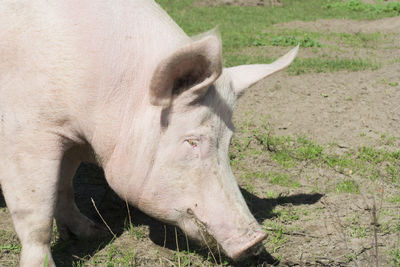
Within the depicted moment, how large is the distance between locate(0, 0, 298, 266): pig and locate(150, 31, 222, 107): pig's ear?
0.06 feet

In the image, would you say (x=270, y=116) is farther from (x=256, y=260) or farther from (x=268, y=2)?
(x=268, y=2)

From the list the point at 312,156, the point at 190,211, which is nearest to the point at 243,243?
the point at 190,211

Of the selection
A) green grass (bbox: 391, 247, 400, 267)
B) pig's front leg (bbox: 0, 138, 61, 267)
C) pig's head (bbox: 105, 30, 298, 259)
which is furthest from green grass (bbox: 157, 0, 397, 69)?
pig's front leg (bbox: 0, 138, 61, 267)

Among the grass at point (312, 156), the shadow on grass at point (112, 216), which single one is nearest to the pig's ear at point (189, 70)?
the shadow on grass at point (112, 216)

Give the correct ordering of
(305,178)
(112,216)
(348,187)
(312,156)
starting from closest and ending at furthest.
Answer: (112,216) < (348,187) < (305,178) < (312,156)

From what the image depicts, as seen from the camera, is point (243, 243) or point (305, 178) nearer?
point (243, 243)

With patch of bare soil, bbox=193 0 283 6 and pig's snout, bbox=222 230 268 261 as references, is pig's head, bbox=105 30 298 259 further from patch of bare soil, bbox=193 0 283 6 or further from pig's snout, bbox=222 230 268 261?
patch of bare soil, bbox=193 0 283 6

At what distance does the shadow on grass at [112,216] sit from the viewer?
3.14 m

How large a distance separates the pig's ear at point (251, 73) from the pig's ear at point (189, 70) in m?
0.43

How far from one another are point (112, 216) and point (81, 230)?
39 centimetres

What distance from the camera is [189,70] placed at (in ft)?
8.16

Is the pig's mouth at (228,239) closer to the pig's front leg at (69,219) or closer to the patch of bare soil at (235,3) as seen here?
the pig's front leg at (69,219)

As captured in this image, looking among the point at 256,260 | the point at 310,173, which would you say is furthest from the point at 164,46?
the point at 310,173

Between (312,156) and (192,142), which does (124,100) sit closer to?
(192,142)
